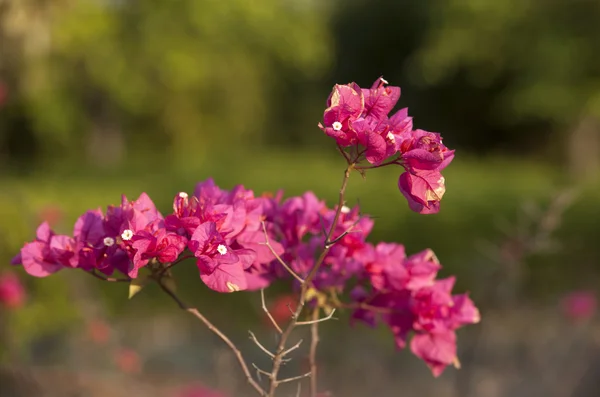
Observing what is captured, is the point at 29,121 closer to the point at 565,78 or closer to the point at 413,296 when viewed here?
the point at 565,78

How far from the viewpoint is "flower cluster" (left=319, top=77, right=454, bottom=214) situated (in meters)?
1.22

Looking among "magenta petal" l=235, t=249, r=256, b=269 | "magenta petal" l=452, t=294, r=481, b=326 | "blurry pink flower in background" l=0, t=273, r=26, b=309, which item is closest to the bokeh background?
"blurry pink flower in background" l=0, t=273, r=26, b=309

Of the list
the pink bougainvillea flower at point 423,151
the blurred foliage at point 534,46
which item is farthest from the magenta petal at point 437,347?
Answer: the blurred foliage at point 534,46

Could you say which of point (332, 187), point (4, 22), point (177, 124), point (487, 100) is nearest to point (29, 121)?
point (177, 124)

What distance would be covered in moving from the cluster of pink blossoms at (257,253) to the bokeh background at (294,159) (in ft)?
3.56

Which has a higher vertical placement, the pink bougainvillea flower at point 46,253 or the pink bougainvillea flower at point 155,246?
the pink bougainvillea flower at point 155,246

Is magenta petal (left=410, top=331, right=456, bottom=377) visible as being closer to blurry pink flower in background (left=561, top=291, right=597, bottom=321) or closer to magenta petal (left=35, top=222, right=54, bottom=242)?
magenta petal (left=35, top=222, right=54, bottom=242)

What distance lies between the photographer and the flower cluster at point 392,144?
122cm

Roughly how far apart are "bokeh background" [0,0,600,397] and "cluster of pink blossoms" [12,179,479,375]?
108 centimetres

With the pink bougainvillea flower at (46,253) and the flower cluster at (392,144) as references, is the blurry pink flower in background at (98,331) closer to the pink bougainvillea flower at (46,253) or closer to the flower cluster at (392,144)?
the pink bougainvillea flower at (46,253)

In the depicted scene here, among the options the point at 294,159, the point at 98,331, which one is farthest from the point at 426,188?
the point at 294,159

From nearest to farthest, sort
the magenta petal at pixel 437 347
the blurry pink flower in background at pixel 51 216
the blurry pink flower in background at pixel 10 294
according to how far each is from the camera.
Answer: the magenta petal at pixel 437 347 < the blurry pink flower in background at pixel 10 294 < the blurry pink flower in background at pixel 51 216

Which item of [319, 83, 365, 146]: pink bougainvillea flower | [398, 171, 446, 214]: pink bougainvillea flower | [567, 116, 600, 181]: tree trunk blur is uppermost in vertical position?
[319, 83, 365, 146]: pink bougainvillea flower

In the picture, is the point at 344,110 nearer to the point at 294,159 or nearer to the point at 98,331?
the point at 98,331
